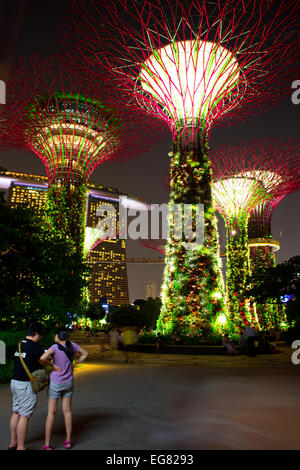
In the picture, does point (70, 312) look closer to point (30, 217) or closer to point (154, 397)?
point (30, 217)

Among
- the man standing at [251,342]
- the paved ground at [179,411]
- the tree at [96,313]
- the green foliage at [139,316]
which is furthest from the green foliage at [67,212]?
the tree at [96,313]

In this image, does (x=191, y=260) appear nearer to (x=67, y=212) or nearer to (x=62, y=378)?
(x=67, y=212)

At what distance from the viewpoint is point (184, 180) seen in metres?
19.6

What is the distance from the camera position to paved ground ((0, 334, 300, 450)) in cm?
502

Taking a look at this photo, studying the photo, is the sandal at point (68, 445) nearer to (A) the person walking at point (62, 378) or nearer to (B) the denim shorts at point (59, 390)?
(A) the person walking at point (62, 378)

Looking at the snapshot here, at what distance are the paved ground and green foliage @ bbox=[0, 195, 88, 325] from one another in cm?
257

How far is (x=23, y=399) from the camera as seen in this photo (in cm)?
475

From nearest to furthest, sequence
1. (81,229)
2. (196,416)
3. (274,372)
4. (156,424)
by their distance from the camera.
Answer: (156,424) → (196,416) → (274,372) → (81,229)

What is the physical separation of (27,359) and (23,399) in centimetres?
46

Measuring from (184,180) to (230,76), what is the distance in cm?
516

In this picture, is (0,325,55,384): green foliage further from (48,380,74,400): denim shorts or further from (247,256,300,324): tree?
(247,256,300,324): tree

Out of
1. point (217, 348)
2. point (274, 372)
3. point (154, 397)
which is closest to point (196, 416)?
point (154, 397)

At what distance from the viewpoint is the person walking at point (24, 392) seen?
465cm

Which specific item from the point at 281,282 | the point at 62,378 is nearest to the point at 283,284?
the point at 281,282
